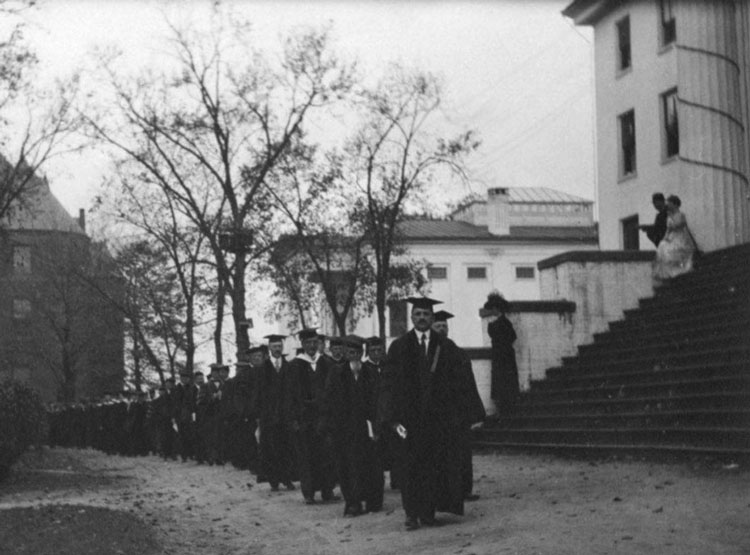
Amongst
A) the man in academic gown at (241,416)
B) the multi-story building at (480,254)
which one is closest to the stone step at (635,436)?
the man in academic gown at (241,416)

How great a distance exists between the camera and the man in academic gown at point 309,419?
16094 mm

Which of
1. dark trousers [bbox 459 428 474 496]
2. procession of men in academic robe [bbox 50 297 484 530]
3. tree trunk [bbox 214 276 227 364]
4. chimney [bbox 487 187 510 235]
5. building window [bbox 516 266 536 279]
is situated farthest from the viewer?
chimney [bbox 487 187 510 235]

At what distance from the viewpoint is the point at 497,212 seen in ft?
253

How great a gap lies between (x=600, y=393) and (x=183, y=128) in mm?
19857

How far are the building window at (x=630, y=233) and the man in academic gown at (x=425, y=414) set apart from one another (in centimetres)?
2069

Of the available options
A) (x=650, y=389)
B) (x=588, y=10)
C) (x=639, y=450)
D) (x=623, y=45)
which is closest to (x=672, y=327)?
(x=650, y=389)

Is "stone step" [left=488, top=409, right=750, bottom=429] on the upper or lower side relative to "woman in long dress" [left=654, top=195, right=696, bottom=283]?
lower

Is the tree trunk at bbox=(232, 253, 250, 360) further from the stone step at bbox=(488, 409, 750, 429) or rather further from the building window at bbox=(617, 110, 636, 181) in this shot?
the stone step at bbox=(488, 409, 750, 429)

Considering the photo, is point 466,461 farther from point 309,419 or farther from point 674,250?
point 674,250

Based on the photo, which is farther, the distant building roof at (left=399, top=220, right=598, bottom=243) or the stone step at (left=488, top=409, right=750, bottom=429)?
the distant building roof at (left=399, top=220, right=598, bottom=243)

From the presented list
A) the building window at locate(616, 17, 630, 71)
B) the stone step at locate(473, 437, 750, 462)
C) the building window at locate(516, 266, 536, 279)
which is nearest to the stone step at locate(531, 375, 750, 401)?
the stone step at locate(473, 437, 750, 462)

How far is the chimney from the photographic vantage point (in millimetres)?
76625

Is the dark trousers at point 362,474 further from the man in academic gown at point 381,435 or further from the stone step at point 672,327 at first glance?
the stone step at point 672,327

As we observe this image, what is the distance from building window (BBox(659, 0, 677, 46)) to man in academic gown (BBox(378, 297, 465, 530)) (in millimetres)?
19137
